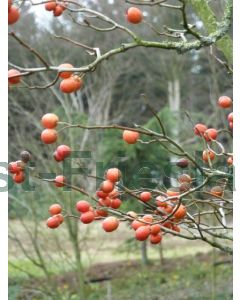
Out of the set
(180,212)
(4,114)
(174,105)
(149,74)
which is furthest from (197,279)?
(149,74)

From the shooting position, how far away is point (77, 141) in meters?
4.85

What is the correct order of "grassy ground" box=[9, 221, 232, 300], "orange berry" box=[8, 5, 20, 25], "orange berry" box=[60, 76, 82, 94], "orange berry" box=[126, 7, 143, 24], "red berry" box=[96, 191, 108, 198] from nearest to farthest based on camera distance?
"orange berry" box=[8, 5, 20, 25] → "orange berry" box=[60, 76, 82, 94] → "orange berry" box=[126, 7, 143, 24] → "red berry" box=[96, 191, 108, 198] → "grassy ground" box=[9, 221, 232, 300]

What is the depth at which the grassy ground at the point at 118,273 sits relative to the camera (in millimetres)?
4629

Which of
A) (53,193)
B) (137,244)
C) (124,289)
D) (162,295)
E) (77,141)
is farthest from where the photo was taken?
(137,244)

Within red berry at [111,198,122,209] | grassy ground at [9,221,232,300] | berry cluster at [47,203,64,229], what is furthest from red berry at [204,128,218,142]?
grassy ground at [9,221,232,300]

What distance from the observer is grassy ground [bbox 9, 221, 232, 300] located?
15.2ft

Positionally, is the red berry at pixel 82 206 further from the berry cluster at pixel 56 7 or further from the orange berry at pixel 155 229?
the berry cluster at pixel 56 7

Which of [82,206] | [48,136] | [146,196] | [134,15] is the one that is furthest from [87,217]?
[134,15]

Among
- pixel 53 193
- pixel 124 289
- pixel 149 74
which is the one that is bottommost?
pixel 124 289

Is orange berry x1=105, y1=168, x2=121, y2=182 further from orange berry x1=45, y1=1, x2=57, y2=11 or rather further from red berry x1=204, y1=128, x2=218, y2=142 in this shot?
orange berry x1=45, y1=1, x2=57, y2=11

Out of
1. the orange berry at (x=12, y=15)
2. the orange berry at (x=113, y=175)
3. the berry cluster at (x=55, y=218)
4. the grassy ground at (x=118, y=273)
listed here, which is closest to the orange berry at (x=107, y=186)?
the orange berry at (x=113, y=175)

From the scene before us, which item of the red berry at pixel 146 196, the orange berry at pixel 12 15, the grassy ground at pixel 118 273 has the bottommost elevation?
the grassy ground at pixel 118 273

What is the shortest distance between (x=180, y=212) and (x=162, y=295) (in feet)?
14.9
